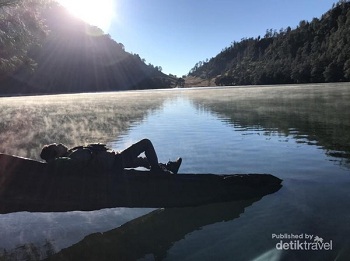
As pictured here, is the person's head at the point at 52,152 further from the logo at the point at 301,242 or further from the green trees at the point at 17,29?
the green trees at the point at 17,29

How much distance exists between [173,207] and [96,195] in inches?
87.3

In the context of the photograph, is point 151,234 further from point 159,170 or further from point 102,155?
point 102,155

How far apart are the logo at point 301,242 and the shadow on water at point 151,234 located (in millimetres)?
1699

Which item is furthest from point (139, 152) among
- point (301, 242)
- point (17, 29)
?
point (17, 29)

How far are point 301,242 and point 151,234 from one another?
140 inches

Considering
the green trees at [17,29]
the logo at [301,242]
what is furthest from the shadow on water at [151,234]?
the green trees at [17,29]

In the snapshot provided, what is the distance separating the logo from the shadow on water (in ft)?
5.57

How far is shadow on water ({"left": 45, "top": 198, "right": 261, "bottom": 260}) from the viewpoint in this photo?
848 cm

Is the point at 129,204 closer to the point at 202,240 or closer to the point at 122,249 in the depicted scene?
the point at 122,249

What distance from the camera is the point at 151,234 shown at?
945 cm

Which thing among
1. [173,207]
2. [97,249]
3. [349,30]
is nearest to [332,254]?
[173,207]

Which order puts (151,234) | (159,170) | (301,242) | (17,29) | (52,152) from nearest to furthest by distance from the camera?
1. (301,242)
2. (151,234)
3. (52,152)
4. (159,170)
5. (17,29)

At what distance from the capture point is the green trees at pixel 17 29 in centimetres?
2705

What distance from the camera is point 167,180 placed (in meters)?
10.0
